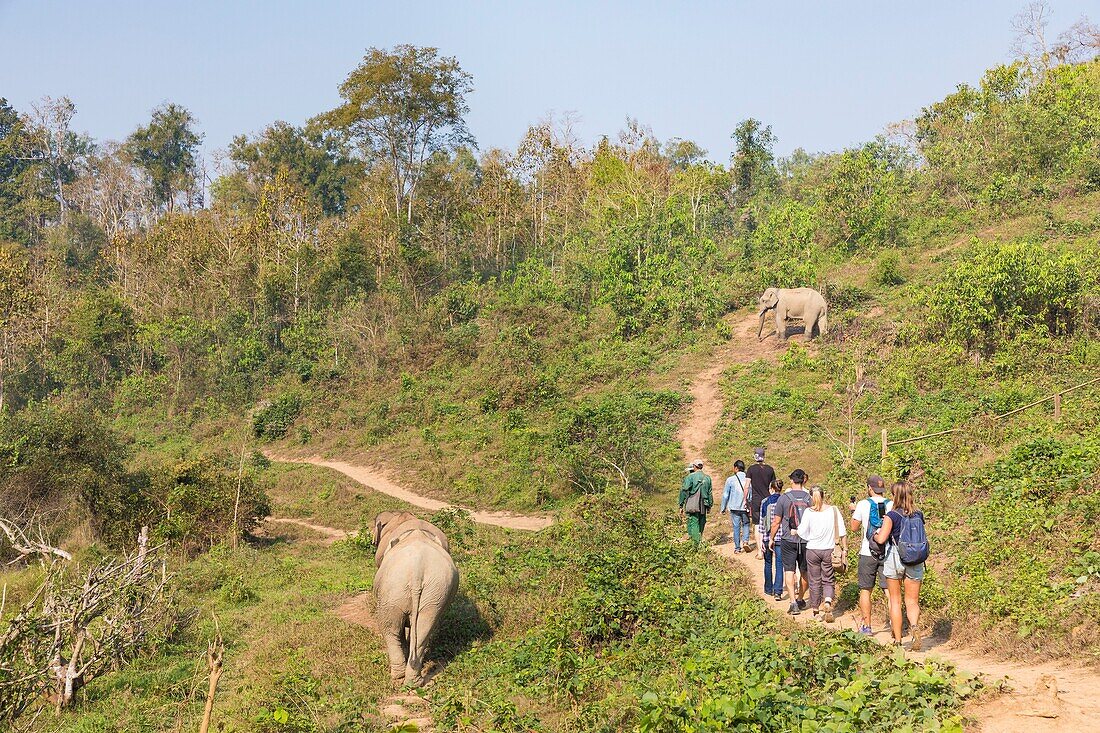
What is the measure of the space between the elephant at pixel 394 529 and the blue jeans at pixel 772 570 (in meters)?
3.72

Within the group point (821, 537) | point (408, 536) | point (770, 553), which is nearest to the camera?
point (821, 537)

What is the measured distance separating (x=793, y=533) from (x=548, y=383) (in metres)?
15.0

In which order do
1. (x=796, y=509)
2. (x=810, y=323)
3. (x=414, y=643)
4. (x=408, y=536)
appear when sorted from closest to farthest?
1. (x=414, y=643)
2. (x=408, y=536)
3. (x=796, y=509)
4. (x=810, y=323)

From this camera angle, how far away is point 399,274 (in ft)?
117

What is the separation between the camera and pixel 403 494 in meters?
21.7

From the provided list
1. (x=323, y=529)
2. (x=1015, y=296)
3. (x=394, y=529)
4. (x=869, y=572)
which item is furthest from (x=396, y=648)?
(x=1015, y=296)

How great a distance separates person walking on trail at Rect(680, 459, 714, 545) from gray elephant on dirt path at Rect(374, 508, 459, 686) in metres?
4.17

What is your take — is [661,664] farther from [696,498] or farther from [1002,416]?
[1002,416]

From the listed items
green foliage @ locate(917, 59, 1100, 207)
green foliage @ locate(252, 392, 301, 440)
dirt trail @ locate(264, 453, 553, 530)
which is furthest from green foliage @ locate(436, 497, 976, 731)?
green foliage @ locate(917, 59, 1100, 207)

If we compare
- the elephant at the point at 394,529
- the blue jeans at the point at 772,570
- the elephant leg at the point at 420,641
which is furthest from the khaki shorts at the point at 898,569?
the elephant at the point at 394,529

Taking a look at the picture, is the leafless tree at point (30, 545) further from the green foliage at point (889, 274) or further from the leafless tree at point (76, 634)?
the green foliage at point (889, 274)

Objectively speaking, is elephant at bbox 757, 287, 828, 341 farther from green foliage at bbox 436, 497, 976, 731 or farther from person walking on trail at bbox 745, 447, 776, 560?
green foliage at bbox 436, 497, 976, 731

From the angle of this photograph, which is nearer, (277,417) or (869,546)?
(869,546)

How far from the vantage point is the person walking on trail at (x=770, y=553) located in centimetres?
1042
